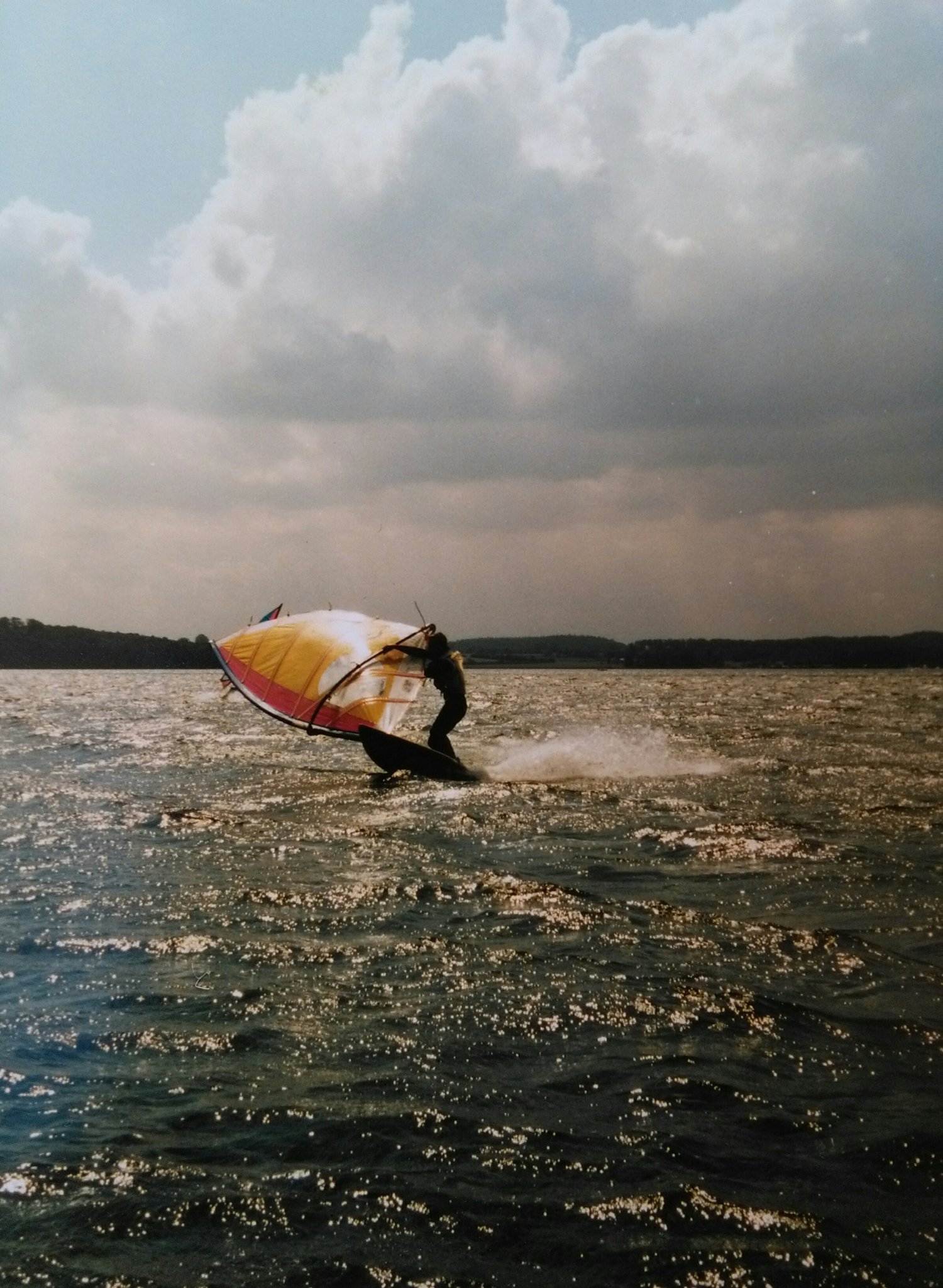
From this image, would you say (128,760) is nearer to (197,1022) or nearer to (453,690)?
Result: (453,690)

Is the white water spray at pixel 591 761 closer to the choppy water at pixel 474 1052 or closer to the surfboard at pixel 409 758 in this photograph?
the surfboard at pixel 409 758

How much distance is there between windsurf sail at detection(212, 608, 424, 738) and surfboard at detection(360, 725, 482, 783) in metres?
0.56

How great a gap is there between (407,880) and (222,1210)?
720 cm

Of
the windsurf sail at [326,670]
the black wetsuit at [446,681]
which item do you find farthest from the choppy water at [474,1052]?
the windsurf sail at [326,670]

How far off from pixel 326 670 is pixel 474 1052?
676 inches

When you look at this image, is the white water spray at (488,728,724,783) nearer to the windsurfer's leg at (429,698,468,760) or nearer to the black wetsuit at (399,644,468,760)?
the windsurfer's leg at (429,698,468,760)

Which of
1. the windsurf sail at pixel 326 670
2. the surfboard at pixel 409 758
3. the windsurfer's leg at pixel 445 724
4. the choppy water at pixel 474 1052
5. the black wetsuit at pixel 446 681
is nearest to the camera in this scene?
the choppy water at pixel 474 1052

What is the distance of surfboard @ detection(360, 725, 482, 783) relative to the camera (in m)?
22.1

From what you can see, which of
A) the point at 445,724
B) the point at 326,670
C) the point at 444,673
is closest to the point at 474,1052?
the point at 444,673

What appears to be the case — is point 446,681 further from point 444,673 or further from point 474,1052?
point 474,1052

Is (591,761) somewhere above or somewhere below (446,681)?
below

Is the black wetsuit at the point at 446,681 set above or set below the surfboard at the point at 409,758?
above

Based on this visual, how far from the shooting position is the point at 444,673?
21234mm

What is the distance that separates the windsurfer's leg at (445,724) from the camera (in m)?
21.8
